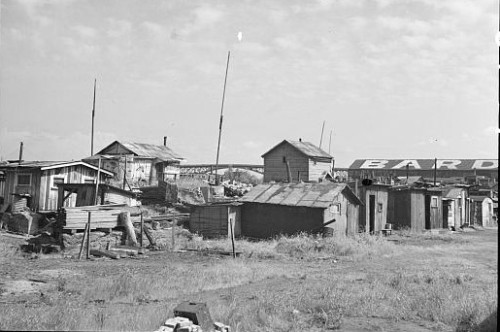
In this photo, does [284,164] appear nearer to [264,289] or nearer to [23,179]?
[23,179]

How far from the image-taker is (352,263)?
18.2 meters

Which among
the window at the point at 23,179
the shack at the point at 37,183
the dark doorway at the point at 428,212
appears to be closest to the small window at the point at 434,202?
the dark doorway at the point at 428,212

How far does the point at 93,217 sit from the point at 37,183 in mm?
9463

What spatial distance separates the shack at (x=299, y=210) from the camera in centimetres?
2527

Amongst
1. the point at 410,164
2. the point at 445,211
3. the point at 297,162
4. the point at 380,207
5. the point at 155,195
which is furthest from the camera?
the point at 410,164

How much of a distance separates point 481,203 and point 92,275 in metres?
39.0

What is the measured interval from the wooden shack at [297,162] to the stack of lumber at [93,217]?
25.4m

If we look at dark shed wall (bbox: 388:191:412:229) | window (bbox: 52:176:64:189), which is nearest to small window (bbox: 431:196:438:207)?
dark shed wall (bbox: 388:191:412:229)

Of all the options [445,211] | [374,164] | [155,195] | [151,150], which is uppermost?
[374,164]

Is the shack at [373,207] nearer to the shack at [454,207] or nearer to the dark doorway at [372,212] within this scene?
the dark doorway at [372,212]

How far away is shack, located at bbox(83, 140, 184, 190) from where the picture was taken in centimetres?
4309

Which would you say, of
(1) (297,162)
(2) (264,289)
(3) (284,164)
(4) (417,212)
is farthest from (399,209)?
(2) (264,289)

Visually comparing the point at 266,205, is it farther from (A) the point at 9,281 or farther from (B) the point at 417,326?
(B) the point at 417,326

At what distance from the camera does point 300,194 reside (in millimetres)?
26734
